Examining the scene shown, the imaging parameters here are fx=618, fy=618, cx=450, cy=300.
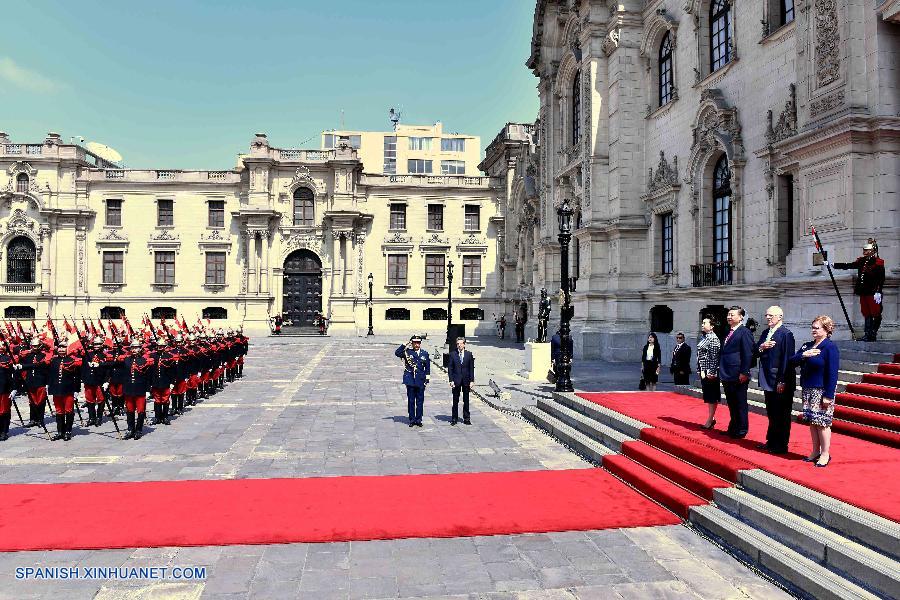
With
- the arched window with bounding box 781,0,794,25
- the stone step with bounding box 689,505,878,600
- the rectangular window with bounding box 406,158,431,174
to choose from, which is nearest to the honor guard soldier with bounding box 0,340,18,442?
the stone step with bounding box 689,505,878,600

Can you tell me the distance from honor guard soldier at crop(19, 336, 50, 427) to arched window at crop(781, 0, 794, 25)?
737 inches

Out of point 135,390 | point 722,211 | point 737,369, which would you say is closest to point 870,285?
point 737,369

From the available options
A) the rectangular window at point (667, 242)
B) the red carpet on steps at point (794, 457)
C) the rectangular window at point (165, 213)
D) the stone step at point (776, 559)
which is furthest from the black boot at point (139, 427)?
the rectangular window at point (165, 213)

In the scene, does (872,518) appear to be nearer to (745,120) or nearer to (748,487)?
(748,487)

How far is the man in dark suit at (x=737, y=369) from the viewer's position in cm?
818

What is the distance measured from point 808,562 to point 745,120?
601 inches

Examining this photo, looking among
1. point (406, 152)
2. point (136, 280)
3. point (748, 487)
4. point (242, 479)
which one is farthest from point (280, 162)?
point (748, 487)

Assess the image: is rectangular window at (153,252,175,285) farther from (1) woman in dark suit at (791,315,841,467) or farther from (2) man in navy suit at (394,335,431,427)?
(1) woman in dark suit at (791,315,841,467)

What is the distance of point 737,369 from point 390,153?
69.3m

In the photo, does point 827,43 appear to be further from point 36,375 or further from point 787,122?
point 36,375

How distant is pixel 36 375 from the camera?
10.8 metres

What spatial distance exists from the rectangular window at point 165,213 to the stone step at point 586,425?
38.6 meters

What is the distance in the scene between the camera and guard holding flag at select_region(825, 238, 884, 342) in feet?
34.9

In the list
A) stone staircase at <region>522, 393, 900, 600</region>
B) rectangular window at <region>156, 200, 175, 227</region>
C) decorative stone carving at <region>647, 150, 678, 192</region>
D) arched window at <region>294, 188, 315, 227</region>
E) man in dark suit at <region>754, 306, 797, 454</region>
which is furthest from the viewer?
arched window at <region>294, 188, 315, 227</region>
